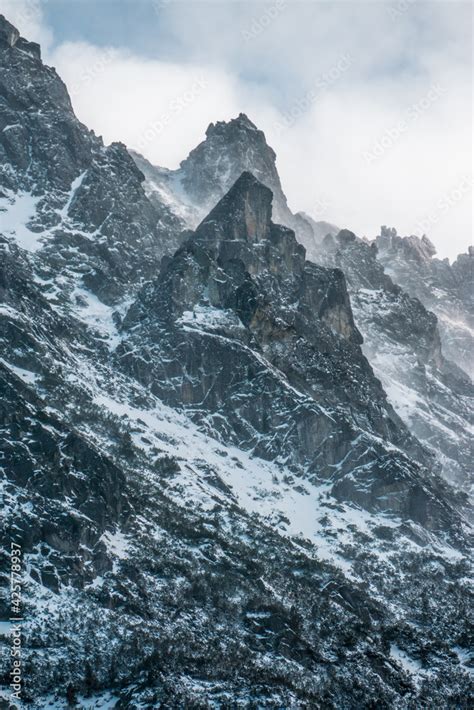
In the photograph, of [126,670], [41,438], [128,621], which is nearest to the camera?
[126,670]

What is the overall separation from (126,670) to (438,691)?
56.3 metres

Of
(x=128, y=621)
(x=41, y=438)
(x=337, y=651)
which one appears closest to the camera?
(x=128, y=621)

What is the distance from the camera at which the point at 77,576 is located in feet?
579

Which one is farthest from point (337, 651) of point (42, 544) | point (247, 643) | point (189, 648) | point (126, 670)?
point (42, 544)

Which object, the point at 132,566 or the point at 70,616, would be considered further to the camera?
the point at 132,566

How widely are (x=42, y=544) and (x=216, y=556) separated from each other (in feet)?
114

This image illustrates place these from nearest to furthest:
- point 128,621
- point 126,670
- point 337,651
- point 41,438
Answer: point 126,670 → point 128,621 → point 337,651 → point 41,438

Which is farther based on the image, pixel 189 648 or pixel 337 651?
pixel 337 651

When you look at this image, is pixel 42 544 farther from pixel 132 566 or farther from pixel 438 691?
pixel 438 691

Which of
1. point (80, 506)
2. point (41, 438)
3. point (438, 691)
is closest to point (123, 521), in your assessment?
point (80, 506)

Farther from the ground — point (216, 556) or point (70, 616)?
point (216, 556)

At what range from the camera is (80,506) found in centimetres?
18950

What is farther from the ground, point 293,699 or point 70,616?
point 293,699

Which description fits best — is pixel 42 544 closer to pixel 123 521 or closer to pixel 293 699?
pixel 123 521
